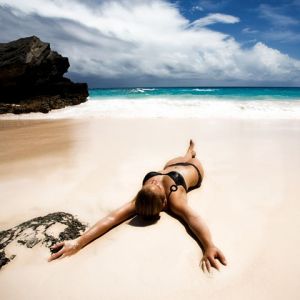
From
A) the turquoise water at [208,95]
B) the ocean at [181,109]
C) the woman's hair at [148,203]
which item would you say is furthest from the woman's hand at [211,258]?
the turquoise water at [208,95]

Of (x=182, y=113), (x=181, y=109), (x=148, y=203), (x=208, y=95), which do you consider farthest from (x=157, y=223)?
(x=208, y=95)

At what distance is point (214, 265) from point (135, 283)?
2.26 ft

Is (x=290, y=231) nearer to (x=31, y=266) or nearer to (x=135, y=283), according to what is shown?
(x=135, y=283)

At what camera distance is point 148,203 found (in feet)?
10.1

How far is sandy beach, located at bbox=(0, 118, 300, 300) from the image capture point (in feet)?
7.38

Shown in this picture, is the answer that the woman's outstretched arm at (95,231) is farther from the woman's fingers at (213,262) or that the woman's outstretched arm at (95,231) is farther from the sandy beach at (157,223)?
the woman's fingers at (213,262)

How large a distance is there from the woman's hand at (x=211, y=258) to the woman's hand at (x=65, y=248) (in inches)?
47.4

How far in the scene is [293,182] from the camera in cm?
413

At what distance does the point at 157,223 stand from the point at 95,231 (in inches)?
27.7

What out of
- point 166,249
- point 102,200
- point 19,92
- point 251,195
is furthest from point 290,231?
point 19,92

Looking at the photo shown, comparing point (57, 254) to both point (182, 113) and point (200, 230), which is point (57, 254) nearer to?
point (200, 230)

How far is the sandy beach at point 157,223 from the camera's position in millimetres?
2248

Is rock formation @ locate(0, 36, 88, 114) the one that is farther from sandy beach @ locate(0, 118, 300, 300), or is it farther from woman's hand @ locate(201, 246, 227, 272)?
woman's hand @ locate(201, 246, 227, 272)

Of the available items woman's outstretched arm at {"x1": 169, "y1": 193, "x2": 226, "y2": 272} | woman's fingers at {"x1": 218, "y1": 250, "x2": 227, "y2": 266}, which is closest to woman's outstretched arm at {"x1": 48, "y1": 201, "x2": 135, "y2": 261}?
woman's outstretched arm at {"x1": 169, "y1": 193, "x2": 226, "y2": 272}
